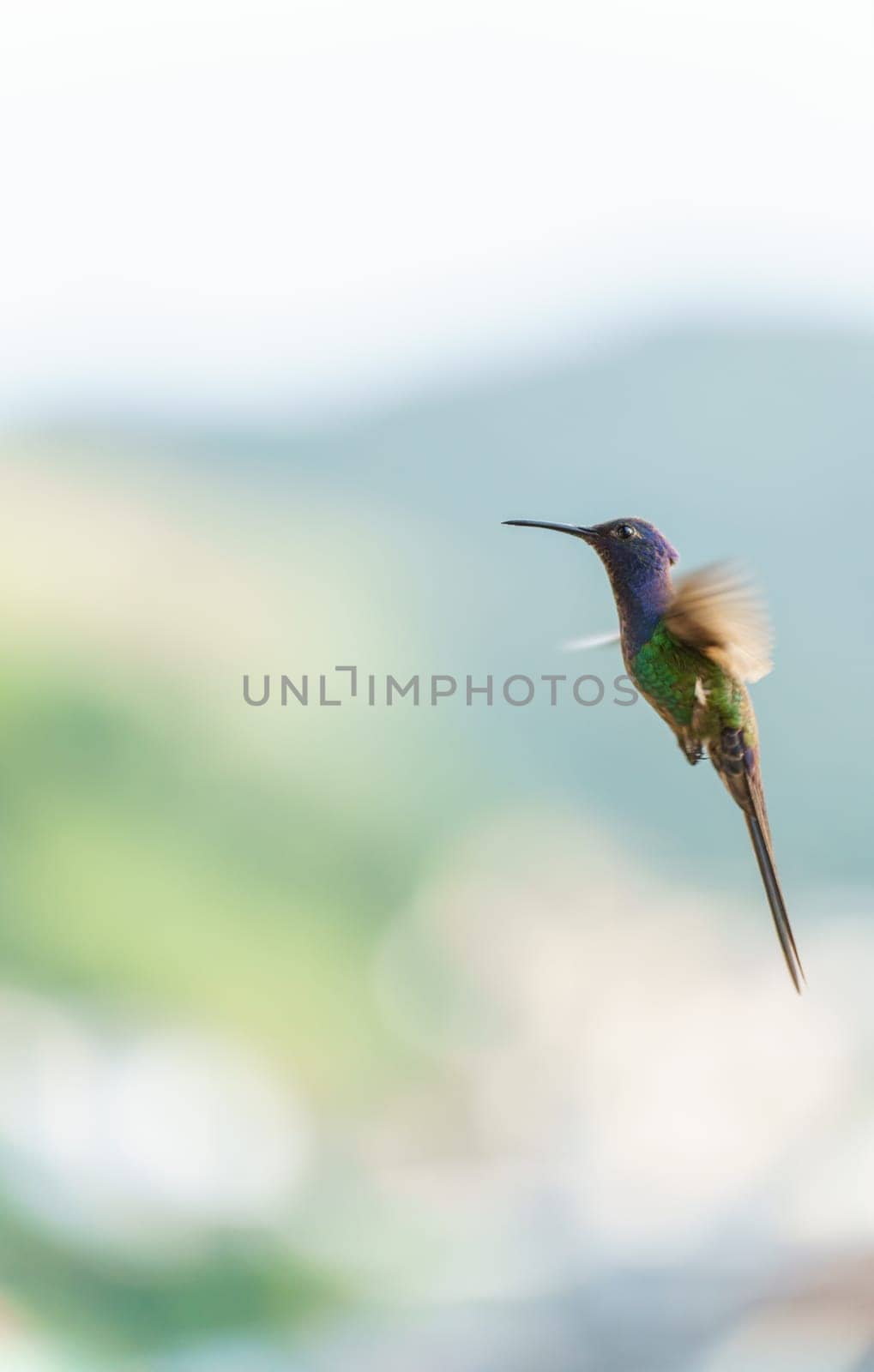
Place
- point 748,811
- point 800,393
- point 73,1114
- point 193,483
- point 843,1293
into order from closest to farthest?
point 748,811, point 843,1293, point 73,1114, point 800,393, point 193,483

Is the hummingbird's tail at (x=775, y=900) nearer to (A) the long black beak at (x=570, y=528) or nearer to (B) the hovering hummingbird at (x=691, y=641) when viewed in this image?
(B) the hovering hummingbird at (x=691, y=641)

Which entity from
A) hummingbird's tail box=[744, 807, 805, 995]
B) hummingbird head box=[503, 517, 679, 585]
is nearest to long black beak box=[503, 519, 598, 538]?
hummingbird head box=[503, 517, 679, 585]

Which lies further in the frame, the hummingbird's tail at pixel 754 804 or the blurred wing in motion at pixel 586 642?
the blurred wing in motion at pixel 586 642

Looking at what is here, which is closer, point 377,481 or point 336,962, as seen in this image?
point 336,962

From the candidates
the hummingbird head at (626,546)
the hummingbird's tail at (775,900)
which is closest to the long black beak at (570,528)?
the hummingbird head at (626,546)

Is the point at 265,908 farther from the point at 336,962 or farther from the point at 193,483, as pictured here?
the point at 193,483

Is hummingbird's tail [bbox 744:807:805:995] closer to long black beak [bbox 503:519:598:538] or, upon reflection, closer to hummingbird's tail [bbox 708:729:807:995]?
hummingbird's tail [bbox 708:729:807:995]

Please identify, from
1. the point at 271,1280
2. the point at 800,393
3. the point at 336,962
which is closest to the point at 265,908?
the point at 336,962

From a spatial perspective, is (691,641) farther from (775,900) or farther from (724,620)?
(775,900)
